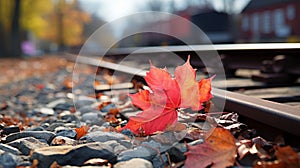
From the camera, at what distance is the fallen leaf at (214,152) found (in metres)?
1.59

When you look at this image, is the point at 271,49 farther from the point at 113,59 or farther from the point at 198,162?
the point at 113,59

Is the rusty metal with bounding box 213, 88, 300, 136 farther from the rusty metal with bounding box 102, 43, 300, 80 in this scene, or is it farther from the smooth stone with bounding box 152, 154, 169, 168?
the rusty metal with bounding box 102, 43, 300, 80

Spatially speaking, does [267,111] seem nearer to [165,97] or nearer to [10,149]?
[165,97]

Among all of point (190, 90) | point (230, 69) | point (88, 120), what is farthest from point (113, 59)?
point (190, 90)

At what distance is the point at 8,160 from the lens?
1.76m

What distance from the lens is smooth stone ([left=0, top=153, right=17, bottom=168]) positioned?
1723mm

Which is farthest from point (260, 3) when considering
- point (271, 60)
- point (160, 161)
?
point (160, 161)

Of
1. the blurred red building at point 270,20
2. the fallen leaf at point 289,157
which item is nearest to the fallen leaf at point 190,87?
the fallen leaf at point 289,157

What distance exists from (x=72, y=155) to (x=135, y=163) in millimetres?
287

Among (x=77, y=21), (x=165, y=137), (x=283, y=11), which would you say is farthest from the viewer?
(x=77, y=21)

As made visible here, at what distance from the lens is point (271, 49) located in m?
4.87

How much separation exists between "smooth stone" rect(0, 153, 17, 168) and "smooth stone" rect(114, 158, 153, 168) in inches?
17.4

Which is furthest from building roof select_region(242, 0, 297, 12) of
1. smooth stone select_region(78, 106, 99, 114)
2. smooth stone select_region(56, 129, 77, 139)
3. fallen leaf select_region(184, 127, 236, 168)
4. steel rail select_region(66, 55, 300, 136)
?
fallen leaf select_region(184, 127, 236, 168)

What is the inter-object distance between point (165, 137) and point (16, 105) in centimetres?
373
